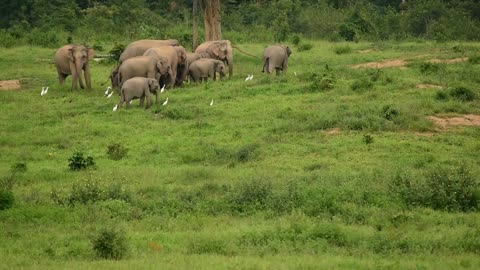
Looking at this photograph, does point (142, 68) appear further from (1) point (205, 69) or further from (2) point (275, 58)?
(2) point (275, 58)

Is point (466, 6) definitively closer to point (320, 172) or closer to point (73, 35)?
point (73, 35)

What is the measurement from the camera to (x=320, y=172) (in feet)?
46.4

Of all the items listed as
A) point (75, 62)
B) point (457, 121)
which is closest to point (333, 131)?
point (457, 121)

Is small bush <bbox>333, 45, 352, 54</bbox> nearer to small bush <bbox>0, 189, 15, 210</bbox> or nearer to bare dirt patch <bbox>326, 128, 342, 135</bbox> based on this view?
bare dirt patch <bbox>326, 128, 342, 135</bbox>

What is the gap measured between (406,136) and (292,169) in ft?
9.11

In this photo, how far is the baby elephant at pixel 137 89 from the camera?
1980 centimetres

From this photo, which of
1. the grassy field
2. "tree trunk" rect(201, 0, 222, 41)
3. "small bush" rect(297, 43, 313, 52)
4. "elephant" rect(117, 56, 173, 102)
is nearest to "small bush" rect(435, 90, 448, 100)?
the grassy field

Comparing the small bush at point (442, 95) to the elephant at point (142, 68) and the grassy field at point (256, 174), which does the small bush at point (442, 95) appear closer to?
the grassy field at point (256, 174)

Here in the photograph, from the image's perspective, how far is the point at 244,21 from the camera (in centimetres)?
4169

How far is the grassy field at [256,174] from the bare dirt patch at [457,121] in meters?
0.20

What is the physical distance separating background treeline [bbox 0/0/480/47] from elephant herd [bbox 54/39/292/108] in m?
7.18

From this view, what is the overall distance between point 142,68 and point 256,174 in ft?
26.3

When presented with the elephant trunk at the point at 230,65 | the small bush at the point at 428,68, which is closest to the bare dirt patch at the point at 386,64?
the small bush at the point at 428,68

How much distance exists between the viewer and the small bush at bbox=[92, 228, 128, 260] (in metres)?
9.85
